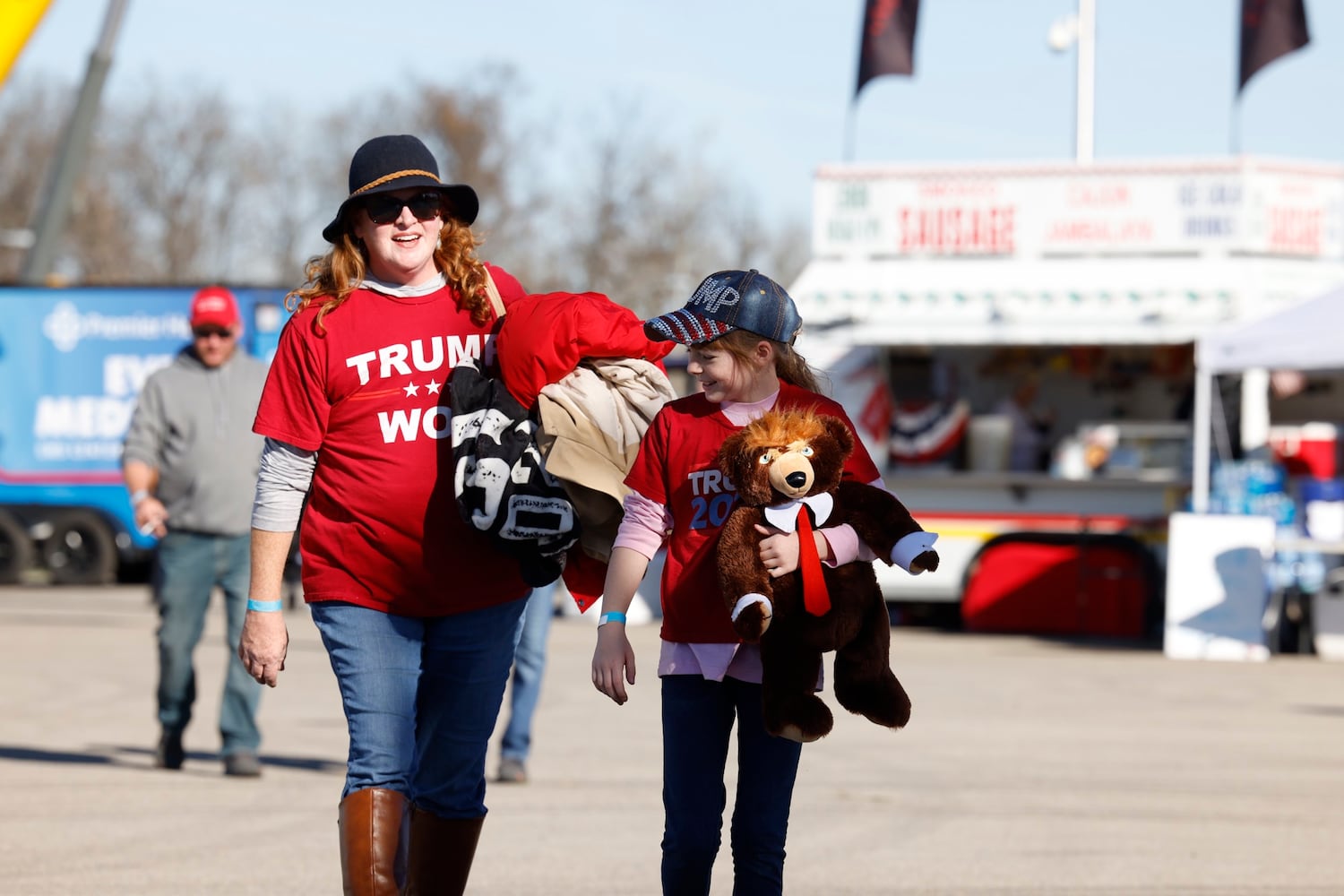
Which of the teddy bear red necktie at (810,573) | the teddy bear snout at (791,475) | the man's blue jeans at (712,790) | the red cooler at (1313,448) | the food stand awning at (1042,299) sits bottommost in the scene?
the man's blue jeans at (712,790)

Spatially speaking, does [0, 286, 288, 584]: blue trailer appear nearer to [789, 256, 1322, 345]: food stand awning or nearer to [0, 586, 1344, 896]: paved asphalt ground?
[789, 256, 1322, 345]: food stand awning

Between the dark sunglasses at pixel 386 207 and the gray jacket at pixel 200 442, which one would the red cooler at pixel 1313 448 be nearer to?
the gray jacket at pixel 200 442

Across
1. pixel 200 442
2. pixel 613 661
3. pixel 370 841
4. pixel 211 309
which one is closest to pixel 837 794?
pixel 200 442

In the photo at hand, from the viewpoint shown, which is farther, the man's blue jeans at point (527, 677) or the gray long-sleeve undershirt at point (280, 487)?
the man's blue jeans at point (527, 677)

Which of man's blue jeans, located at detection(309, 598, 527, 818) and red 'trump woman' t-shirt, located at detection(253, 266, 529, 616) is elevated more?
red 'trump woman' t-shirt, located at detection(253, 266, 529, 616)

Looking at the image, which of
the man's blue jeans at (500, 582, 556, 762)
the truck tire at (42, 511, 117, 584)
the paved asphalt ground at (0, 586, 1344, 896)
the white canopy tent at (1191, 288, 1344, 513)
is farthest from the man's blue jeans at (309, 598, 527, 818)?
the truck tire at (42, 511, 117, 584)

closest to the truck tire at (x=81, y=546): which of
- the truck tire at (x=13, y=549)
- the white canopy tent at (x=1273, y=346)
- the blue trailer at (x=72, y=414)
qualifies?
the blue trailer at (x=72, y=414)

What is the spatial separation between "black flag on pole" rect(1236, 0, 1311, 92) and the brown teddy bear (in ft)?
60.3

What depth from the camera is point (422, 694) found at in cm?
489

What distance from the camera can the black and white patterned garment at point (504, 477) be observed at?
4.64m

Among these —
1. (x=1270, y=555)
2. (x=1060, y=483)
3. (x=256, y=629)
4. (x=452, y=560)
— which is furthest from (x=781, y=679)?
(x=1060, y=483)

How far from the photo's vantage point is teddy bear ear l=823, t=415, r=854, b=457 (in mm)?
4391

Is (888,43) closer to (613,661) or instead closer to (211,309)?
(211,309)

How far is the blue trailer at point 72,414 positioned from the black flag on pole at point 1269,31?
11.7 m
